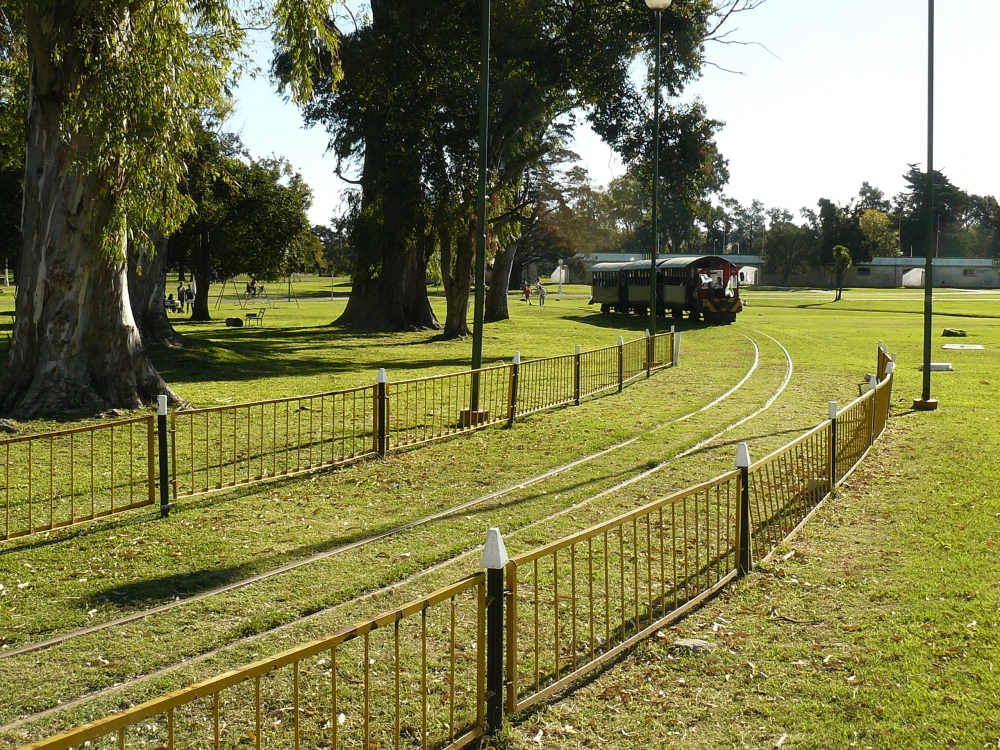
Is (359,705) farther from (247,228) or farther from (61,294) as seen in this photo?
(247,228)

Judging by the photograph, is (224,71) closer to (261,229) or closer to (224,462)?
(224,462)

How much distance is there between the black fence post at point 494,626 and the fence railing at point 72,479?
461cm

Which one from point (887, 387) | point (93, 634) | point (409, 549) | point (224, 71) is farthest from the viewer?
point (224, 71)

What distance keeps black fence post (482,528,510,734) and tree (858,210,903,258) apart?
10367 centimetres

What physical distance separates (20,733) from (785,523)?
683cm

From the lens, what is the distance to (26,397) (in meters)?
15.3

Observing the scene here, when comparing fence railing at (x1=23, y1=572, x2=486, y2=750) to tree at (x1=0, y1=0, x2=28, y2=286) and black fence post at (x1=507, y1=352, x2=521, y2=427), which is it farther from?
tree at (x1=0, y1=0, x2=28, y2=286)

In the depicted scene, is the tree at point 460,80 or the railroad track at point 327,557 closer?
the railroad track at point 327,557

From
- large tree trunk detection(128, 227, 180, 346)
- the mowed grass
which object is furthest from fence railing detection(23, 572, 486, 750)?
large tree trunk detection(128, 227, 180, 346)

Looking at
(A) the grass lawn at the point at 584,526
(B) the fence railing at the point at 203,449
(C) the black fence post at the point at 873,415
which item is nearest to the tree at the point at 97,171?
(B) the fence railing at the point at 203,449

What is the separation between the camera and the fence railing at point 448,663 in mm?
4605

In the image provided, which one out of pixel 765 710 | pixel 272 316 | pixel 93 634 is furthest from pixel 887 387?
pixel 272 316

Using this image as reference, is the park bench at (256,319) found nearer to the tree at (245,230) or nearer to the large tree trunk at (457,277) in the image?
the tree at (245,230)

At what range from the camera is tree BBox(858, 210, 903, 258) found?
338 ft
